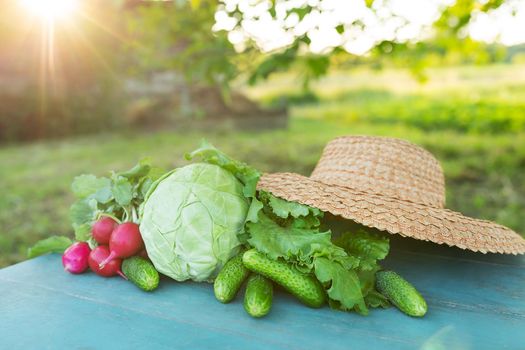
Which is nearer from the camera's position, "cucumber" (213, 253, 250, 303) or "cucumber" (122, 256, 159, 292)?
"cucumber" (213, 253, 250, 303)

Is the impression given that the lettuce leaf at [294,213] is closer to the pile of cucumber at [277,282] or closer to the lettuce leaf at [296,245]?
the lettuce leaf at [296,245]

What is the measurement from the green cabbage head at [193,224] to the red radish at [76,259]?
0.96 feet

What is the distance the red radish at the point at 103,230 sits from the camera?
2.10 metres

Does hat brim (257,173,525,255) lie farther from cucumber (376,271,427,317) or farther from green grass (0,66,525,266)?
green grass (0,66,525,266)

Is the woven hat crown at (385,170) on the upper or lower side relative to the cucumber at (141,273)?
upper

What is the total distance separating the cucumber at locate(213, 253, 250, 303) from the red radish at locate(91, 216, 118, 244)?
55 centimetres

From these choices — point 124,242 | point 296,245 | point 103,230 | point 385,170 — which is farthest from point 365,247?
point 103,230

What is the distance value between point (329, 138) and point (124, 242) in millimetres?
9065

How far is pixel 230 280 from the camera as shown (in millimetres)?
1796

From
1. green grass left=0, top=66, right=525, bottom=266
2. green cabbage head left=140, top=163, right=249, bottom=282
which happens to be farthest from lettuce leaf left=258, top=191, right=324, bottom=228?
green grass left=0, top=66, right=525, bottom=266

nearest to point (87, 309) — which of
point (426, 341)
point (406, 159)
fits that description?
point (426, 341)

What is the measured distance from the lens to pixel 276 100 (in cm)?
1599

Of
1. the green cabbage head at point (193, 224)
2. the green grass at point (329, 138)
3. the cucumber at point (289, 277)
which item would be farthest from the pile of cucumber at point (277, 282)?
the green grass at point (329, 138)

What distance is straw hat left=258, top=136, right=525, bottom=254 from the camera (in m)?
1.78
